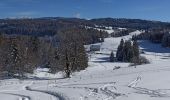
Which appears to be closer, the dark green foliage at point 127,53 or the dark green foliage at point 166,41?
the dark green foliage at point 127,53

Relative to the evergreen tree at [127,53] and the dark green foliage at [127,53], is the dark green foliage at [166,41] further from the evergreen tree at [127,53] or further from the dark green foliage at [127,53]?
the evergreen tree at [127,53]

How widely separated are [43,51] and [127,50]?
110ft

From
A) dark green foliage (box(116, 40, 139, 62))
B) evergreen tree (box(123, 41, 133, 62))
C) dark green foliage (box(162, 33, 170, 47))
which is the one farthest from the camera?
dark green foliage (box(162, 33, 170, 47))

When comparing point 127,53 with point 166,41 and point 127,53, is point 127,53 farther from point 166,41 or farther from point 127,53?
point 166,41

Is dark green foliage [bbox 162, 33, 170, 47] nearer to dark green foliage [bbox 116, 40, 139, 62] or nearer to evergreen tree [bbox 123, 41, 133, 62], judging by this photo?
dark green foliage [bbox 116, 40, 139, 62]

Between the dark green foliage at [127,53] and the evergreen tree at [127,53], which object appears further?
the evergreen tree at [127,53]

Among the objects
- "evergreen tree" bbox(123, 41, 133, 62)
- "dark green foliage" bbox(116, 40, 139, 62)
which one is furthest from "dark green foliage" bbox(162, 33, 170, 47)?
"evergreen tree" bbox(123, 41, 133, 62)

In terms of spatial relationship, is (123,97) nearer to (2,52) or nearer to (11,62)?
(11,62)

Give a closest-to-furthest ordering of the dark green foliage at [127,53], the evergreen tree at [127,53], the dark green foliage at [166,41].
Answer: the dark green foliage at [127,53] → the evergreen tree at [127,53] → the dark green foliage at [166,41]

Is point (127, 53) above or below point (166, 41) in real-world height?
below

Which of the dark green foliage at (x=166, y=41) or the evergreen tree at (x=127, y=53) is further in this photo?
the dark green foliage at (x=166, y=41)

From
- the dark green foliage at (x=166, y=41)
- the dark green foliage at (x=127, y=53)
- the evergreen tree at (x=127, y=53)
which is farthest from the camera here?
the dark green foliage at (x=166, y=41)

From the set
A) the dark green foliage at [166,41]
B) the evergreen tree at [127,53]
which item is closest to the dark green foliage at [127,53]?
the evergreen tree at [127,53]

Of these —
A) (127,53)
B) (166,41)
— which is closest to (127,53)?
(127,53)
